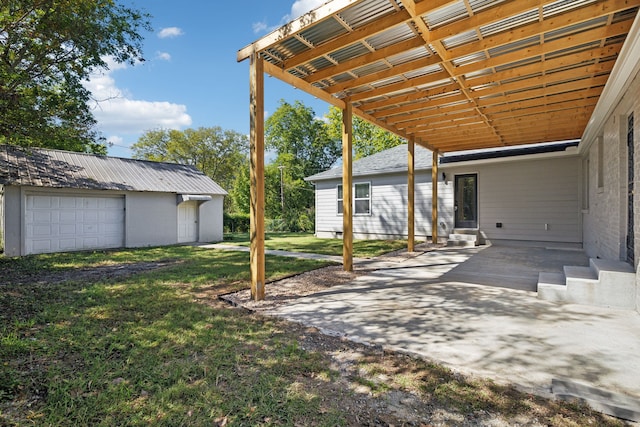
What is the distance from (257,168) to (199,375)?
8.95 feet

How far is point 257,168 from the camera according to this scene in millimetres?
4367

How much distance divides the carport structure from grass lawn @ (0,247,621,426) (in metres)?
1.36

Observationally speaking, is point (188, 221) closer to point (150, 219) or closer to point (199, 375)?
point (150, 219)

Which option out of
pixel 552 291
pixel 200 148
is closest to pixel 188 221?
pixel 552 291

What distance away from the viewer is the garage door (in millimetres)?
9391

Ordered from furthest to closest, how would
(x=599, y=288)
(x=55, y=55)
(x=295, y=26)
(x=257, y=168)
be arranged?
(x=55, y=55)
(x=257, y=168)
(x=295, y=26)
(x=599, y=288)

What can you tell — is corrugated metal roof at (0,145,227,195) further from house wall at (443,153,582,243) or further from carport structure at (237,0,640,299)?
house wall at (443,153,582,243)

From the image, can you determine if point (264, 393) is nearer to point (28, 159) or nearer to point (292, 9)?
point (28, 159)

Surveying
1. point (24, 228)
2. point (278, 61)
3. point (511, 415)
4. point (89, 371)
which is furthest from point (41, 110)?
point (511, 415)

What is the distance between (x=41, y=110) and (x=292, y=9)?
9.49 metres

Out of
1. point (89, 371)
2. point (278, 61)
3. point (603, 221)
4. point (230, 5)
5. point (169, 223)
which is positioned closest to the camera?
point (89, 371)

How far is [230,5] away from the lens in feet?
36.4

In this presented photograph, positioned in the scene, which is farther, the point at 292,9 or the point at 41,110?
the point at 292,9

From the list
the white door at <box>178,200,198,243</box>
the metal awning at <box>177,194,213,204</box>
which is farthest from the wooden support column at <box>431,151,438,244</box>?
the white door at <box>178,200,198,243</box>
